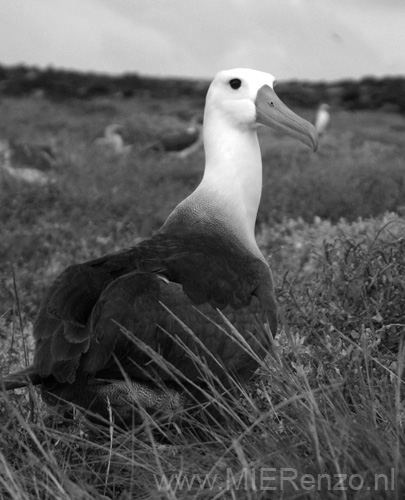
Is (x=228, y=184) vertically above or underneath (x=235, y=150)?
underneath

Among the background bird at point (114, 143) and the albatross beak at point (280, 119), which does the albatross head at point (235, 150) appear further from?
the background bird at point (114, 143)

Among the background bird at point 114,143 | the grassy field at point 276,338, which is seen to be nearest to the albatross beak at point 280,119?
the grassy field at point 276,338

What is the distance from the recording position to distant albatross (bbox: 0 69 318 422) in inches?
132

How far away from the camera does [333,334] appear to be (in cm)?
447

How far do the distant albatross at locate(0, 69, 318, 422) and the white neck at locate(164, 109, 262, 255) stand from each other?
0.05 ft

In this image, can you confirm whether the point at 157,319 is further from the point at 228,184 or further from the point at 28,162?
the point at 28,162

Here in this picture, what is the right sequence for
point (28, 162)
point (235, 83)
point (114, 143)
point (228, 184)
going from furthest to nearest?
point (114, 143) → point (28, 162) → point (235, 83) → point (228, 184)

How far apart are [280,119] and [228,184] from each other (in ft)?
1.42

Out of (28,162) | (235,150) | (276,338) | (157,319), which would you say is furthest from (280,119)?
(28,162)

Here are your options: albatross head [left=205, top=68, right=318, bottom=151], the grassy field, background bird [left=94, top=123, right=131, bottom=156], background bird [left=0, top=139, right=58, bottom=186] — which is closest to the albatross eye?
albatross head [left=205, top=68, right=318, bottom=151]

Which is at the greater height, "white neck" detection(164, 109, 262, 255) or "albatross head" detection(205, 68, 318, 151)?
"albatross head" detection(205, 68, 318, 151)

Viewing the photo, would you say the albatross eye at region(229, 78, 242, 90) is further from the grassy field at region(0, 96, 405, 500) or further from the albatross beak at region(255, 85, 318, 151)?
the grassy field at region(0, 96, 405, 500)

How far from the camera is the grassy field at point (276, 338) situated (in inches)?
103

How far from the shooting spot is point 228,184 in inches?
176
